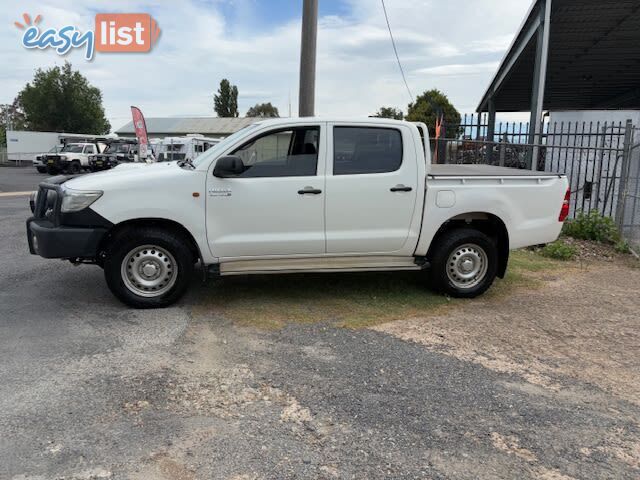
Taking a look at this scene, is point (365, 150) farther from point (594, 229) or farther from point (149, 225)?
point (594, 229)

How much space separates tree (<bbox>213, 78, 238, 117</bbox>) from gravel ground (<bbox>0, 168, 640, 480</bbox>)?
243ft

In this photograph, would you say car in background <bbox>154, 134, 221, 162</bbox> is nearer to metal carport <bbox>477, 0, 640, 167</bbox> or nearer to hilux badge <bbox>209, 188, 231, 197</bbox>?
metal carport <bbox>477, 0, 640, 167</bbox>

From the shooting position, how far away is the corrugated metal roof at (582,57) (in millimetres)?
12352

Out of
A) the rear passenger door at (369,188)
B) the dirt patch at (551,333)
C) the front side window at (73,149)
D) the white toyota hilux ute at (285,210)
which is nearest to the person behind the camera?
the dirt patch at (551,333)

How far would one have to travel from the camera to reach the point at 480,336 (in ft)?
15.8

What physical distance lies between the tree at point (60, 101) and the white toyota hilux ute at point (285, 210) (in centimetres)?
5220

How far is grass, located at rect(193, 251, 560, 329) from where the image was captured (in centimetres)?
521

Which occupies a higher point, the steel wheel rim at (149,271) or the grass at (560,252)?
the steel wheel rim at (149,271)

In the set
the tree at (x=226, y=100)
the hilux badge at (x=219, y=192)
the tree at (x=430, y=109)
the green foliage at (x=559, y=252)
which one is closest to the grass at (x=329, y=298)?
the hilux badge at (x=219, y=192)

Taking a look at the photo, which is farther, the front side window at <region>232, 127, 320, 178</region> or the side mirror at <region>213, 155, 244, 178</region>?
the front side window at <region>232, 127, 320, 178</region>

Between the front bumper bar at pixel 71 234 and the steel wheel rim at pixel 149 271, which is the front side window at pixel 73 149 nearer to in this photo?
the front bumper bar at pixel 71 234

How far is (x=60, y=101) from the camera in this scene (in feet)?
169

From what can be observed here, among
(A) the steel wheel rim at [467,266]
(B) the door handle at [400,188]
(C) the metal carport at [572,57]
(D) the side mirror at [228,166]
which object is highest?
(C) the metal carport at [572,57]

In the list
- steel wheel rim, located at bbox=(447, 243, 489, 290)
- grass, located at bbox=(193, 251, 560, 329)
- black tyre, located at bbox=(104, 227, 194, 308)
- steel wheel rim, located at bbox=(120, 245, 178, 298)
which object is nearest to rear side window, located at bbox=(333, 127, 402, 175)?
steel wheel rim, located at bbox=(447, 243, 489, 290)
